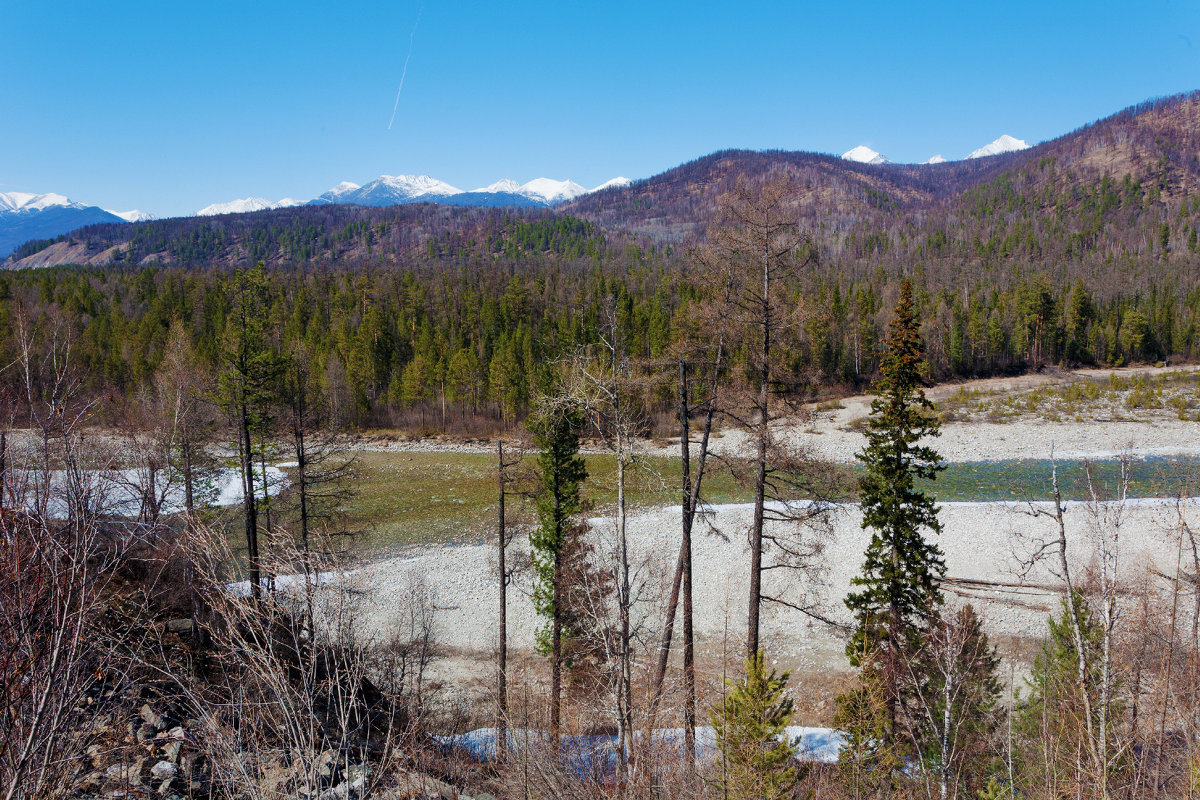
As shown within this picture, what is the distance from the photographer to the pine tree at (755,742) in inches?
323

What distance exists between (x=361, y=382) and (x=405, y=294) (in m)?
27.7

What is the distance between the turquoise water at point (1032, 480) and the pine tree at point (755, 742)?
24899 millimetres

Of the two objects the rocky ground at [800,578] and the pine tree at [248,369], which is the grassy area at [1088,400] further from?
the pine tree at [248,369]

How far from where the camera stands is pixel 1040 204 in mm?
162750

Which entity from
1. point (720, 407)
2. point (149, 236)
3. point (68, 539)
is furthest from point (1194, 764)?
point (149, 236)

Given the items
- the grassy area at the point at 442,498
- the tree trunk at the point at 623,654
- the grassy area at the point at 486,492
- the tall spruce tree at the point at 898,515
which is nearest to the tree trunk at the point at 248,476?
the grassy area at the point at 442,498

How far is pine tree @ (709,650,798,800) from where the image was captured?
323 inches

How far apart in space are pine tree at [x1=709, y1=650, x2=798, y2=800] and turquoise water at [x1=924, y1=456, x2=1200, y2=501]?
81.7ft

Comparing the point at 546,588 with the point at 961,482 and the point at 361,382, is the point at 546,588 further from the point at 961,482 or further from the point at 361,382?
the point at 361,382

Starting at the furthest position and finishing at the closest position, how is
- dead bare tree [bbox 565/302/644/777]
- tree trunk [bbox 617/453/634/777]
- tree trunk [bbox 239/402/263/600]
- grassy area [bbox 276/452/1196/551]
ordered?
grassy area [bbox 276/452/1196/551], tree trunk [bbox 239/402/263/600], dead bare tree [bbox 565/302/644/777], tree trunk [bbox 617/453/634/777]

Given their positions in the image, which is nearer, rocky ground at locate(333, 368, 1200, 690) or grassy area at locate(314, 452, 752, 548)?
rocky ground at locate(333, 368, 1200, 690)

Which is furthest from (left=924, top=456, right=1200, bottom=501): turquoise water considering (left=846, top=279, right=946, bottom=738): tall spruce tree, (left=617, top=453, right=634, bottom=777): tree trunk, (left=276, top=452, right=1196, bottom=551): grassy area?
(left=617, top=453, right=634, bottom=777): tree trunk

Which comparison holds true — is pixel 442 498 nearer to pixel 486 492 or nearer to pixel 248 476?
pixel 486 492

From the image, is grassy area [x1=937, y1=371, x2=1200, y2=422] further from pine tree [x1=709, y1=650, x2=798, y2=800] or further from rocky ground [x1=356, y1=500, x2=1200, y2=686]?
pine tree [x1=709, y1=650, x2=798, y2=800]
